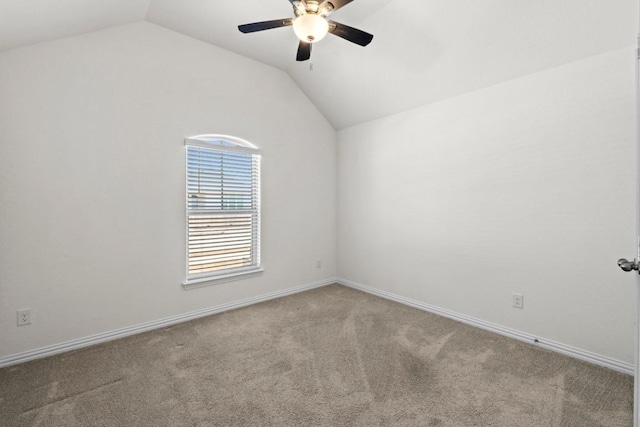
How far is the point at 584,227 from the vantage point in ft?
7.57

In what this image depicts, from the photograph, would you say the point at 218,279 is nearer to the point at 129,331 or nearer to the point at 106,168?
the point at 129,331

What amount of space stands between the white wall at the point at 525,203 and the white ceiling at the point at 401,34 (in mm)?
187

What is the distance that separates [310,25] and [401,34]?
120 centimetres

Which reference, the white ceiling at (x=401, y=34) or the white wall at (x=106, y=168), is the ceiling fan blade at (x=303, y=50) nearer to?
the white ceiling at (x=401, y=34)

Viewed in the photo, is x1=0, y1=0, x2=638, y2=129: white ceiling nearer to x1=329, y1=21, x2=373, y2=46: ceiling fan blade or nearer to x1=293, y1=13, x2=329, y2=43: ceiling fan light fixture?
x1=329, y1=21, x2=373, y2=46: ceiling fan blade

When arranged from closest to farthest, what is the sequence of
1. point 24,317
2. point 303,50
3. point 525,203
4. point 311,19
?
point 311,19 → point 24,317 → point 303,50 → point 525,203

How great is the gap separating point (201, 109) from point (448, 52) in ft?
8.22

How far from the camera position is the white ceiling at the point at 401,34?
207cm

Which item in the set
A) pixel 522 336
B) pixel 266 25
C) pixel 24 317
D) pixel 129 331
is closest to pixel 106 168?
pixel 24 317

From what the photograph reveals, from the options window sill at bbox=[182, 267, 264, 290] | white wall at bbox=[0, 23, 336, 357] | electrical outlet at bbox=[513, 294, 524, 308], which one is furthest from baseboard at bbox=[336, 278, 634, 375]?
white wall at bbox=[0, 23, 336, 357]

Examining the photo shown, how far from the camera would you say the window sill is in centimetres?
316

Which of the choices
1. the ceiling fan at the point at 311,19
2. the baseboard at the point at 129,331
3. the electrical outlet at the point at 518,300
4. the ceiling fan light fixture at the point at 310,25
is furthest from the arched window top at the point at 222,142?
the electrical outlet at the point at 518,300

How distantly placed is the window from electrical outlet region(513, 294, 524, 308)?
2.70m

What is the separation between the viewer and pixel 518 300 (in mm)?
2672
